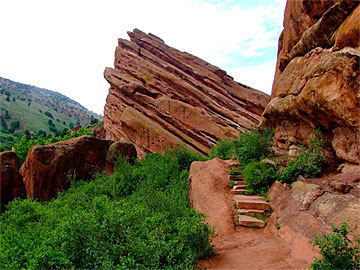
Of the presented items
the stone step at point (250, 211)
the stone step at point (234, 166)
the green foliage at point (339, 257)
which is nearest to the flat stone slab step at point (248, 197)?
the stone step at point (250, 211)

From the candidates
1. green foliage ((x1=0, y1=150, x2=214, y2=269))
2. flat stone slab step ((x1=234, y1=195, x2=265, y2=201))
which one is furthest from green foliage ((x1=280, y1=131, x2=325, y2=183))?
green foliage ((x1=0, y1=150, x2=214, y2=269))

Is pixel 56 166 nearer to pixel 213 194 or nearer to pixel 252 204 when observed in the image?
pixel 213 194

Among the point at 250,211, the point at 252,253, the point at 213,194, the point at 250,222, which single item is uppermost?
the point at 213,194

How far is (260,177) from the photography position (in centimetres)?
612

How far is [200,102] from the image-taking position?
20344 millimetres

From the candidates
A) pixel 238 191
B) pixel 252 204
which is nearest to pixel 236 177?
pixel 238 191

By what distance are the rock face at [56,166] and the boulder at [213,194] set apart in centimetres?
497

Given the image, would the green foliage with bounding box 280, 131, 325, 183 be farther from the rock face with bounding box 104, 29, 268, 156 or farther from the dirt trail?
the rock face with bounding box 104, 29, 268, 156

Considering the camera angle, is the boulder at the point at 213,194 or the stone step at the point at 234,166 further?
the stone step at the point at 234,166

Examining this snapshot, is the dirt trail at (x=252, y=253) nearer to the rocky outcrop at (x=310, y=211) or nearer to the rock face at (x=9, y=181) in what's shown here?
the rocky outcrop at (x=310, y=211)

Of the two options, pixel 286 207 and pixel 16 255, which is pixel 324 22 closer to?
pixel 286 207

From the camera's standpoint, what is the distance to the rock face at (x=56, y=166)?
972 cm

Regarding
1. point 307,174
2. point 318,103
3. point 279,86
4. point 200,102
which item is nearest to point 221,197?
point 307,174

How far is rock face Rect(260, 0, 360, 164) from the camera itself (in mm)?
4832
